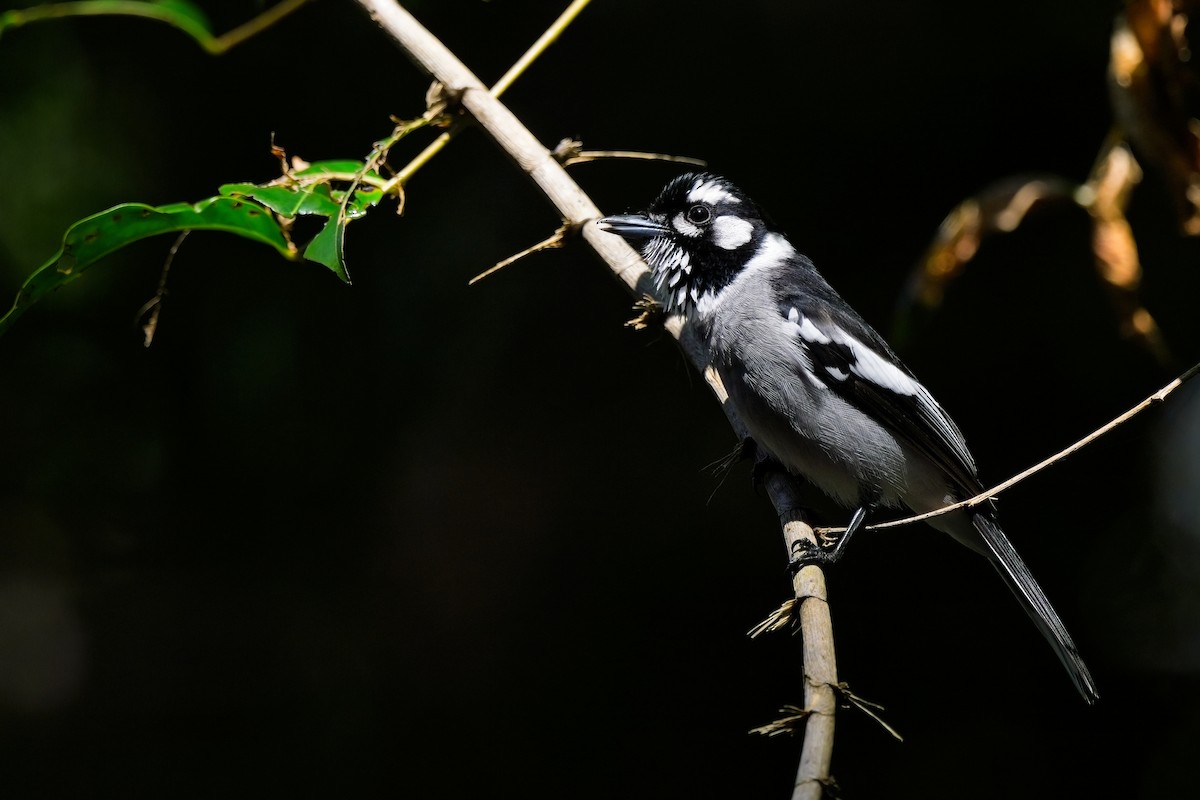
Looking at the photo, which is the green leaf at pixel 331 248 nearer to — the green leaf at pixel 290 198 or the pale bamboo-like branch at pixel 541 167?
the green leaf at pixel 290 198

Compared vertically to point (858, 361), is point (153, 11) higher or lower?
higher

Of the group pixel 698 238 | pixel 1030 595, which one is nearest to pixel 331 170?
pixel 698 238

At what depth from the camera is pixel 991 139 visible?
14.0 feet

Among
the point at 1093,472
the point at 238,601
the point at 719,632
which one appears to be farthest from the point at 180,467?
the point at 1093,472

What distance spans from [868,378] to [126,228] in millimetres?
1895

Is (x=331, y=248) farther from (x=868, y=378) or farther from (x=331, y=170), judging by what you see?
(x=868, y=378)

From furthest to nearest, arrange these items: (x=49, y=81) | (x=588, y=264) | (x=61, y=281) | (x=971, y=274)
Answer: (x=588, y=264)
(x=971, y=274)
(x=49, y=81)
(x=61, y=281)

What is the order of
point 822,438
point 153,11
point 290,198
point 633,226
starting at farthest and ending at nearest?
point 822,438, point 633,226, point 153,11, point 290,198

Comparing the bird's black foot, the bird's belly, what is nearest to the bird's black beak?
the bird's belly

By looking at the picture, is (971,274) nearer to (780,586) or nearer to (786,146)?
(786,146)

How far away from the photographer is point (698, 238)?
292cm

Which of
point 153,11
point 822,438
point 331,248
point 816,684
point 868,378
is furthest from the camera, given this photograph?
point 868,378

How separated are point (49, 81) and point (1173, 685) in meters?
5.06

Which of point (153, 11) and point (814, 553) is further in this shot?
point (153, 11)
